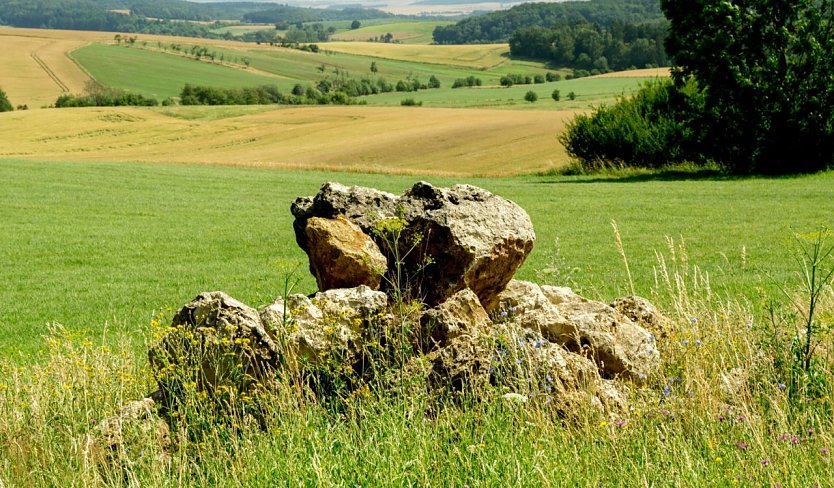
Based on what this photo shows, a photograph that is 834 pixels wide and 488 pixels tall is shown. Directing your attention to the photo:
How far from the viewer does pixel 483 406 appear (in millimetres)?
5211

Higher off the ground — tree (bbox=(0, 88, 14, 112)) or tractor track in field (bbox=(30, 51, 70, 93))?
tractor track in field (bbox=(30, 51, 70, 93))

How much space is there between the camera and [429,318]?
611 centimetres

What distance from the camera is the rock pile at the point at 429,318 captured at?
5594mm

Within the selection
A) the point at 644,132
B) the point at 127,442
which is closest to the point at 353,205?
the point at 127,442

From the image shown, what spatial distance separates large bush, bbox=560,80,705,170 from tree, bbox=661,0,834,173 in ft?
8.48

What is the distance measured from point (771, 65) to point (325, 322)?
3055 cm

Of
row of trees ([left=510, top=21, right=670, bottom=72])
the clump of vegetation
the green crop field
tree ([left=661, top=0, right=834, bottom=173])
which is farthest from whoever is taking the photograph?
row of trees ([left=510, top=21, right=670, bottom=72])

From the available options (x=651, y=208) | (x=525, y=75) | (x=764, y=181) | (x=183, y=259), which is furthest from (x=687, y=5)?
(x=525, y=75)

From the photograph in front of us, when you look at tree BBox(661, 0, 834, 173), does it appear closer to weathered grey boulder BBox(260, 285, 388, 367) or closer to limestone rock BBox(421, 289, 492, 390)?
limestone rock BBox(421, 289, 492, 390)

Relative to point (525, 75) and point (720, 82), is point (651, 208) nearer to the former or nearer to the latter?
point (720, 82)

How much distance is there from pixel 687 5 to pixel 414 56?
455 feet

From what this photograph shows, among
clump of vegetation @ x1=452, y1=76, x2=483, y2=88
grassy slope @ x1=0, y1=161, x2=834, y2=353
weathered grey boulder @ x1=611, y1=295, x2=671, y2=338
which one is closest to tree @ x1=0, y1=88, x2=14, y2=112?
clump of vegetation @ x1=452, y1=76, x2=483, y2=88

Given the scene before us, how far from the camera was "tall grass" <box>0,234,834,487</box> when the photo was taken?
454 cm

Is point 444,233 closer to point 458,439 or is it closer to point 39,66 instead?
point 458,439
